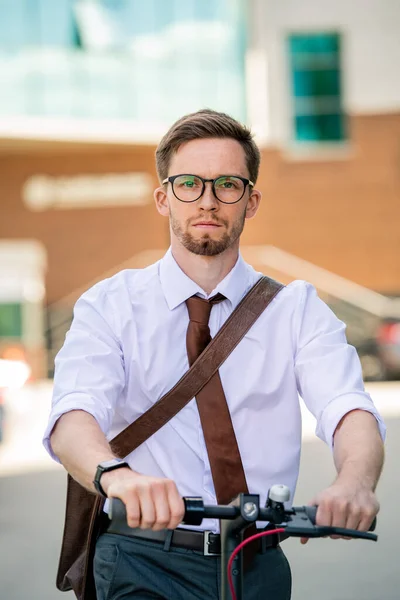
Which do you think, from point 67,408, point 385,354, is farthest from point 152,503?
point 385,354

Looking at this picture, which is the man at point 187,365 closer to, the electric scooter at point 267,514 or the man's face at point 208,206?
the man's face at point 208,206

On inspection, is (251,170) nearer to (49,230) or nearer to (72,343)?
(72,343)

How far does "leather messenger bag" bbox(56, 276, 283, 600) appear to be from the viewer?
255cm

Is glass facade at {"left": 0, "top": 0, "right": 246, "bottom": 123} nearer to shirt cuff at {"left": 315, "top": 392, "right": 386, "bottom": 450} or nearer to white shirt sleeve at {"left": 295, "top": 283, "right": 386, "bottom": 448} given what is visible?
white shirt sleeve at {"left": 295, "top": 283, "right": 386, "bottom": 448}

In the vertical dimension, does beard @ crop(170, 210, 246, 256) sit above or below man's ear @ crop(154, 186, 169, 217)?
below

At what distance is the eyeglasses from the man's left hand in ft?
3.19

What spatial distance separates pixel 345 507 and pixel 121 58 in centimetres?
2416

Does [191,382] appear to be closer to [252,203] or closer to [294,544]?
[252,203]

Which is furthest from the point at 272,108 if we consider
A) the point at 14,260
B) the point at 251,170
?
the point at 251,170

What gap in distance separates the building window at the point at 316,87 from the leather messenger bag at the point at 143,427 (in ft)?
78.7

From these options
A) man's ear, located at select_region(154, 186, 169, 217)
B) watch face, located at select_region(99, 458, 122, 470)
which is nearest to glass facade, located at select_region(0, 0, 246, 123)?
man's ear, located at select_region(154, 186, 169, 217)

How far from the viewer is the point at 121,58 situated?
2488 centimetres

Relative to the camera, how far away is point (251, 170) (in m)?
2.80

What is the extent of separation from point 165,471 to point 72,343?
44 centimetres
